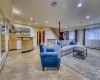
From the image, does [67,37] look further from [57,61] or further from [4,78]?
[4,78]

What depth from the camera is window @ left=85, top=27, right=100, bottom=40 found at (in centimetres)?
832

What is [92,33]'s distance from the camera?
8.80 m

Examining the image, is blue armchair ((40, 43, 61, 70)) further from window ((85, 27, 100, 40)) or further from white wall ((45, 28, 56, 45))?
white wall ((45, 28, 56, 45))

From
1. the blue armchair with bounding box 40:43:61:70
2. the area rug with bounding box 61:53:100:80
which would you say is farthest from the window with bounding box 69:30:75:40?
the blue armchair with bounding box 40:43:61:70

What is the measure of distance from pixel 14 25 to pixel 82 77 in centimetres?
782

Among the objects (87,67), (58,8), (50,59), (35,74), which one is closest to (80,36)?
(58,8)

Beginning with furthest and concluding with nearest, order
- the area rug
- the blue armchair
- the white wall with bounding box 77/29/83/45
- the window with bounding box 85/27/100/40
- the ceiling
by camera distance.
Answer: the white wall with bounding box 77/29/83/45, the window with bounding box 85/27/100/40, the ceiling, the blue armchair, the area rug

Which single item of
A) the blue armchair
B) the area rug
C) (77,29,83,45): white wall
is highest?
(77,29,83,45): white wall

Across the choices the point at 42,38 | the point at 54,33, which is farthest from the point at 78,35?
the point at 42,38

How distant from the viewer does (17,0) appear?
10.9 ft

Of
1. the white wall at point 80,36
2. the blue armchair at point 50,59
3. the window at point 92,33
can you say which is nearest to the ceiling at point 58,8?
the blue armchair at point 50,59

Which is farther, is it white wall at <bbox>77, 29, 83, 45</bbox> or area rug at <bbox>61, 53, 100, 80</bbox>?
white wall at <bbox>77, 29, 83, 45</bbox>

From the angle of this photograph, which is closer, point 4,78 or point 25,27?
point 4,78

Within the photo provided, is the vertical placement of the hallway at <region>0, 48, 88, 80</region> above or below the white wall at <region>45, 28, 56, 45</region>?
below
